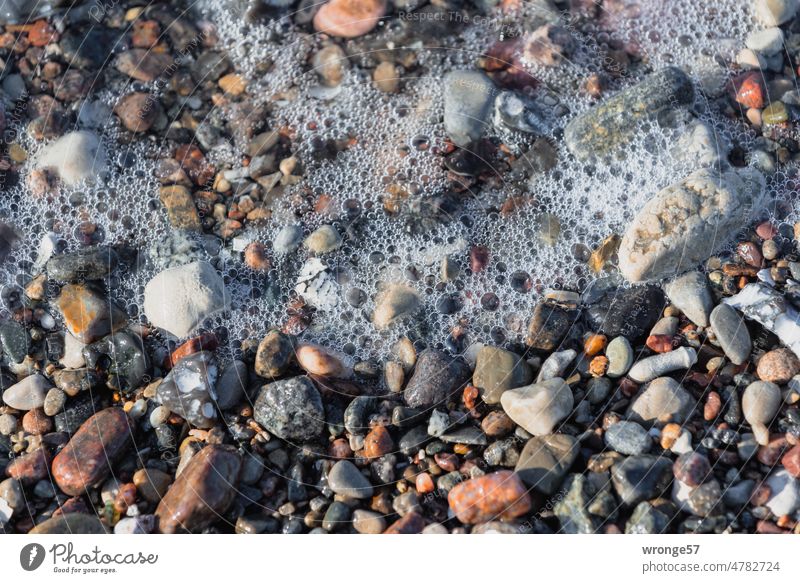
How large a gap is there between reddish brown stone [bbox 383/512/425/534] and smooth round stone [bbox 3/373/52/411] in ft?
5.57

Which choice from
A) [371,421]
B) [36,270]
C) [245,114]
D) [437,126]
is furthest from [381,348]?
[36,270]

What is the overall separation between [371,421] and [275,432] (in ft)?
1.37

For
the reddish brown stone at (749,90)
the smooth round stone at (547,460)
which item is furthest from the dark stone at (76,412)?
the reddish brown stone at (749,90)

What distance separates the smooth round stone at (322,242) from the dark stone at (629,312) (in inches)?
49.5

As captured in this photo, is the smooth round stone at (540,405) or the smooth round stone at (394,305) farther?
the smooth round stone at (394,305)

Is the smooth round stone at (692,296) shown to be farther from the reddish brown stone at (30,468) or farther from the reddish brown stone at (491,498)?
the reddish brown stone at (30,468)

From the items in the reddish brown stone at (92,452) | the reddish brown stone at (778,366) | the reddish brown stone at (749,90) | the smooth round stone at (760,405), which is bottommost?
the smooth round stone at (760,405)

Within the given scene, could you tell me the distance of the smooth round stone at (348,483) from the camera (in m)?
2.97

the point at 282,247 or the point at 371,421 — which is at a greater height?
the point at 282,247

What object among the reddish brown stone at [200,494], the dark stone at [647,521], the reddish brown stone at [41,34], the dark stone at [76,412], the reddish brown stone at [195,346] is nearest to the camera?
the dark stone at [647,521]

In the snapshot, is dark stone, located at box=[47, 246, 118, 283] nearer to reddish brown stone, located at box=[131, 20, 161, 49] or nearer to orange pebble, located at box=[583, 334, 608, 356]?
reddish brown stone, located at box=[131, 20, 161, 49]

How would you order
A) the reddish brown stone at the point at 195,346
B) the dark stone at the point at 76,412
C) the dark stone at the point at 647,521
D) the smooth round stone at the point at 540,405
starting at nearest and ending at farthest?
the dark stone at the point at 647,521 < the smooth round stone at the point at 540,405 < the dark stone at the point at 76,412 < the reddish brown stone at the point at 195,346

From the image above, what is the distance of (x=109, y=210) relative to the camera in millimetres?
3676

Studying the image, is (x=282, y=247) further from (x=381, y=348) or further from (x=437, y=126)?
(x=437, y=126)
